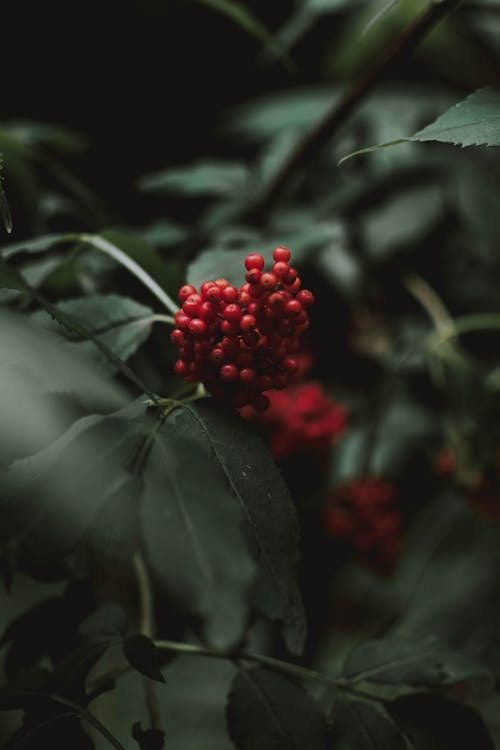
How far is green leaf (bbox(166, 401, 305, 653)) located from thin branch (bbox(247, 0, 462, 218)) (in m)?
0.68

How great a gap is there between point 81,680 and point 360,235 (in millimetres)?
1169

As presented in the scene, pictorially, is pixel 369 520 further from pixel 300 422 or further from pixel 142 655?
pixel 142 655

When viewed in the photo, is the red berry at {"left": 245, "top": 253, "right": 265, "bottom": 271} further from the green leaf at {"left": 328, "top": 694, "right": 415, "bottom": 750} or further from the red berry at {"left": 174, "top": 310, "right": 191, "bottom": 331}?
the green leaf at {"left": 328, "top": 694, "right": 415, "bottom": 750}

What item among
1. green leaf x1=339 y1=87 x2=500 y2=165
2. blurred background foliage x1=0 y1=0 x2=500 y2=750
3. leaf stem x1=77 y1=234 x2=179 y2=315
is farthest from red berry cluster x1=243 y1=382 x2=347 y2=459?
green leaf x1=339 y1=87 x2=500 y2=165

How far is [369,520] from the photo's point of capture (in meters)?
1.39

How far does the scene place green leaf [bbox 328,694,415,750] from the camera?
0.73m

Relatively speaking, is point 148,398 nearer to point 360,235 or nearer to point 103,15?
point 360,235

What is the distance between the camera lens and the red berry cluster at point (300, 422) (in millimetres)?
1398

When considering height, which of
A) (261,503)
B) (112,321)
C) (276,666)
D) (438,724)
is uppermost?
(112,321)

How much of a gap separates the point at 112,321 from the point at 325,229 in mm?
519

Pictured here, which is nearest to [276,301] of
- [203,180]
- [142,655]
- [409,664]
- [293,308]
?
[293,308]

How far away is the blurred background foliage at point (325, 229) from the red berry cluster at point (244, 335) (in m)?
0.21

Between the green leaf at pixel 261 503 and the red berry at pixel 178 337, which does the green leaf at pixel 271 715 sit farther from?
the red berry at pixel 178 337

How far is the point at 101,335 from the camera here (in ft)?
2.59
